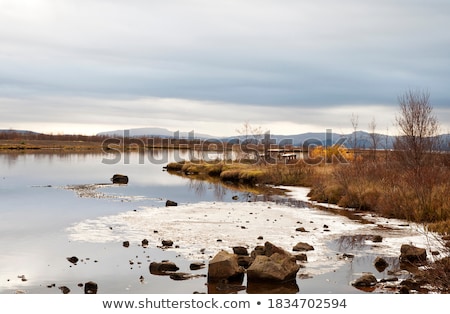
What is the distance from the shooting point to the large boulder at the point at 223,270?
13.6 meters

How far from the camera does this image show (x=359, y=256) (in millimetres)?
16641

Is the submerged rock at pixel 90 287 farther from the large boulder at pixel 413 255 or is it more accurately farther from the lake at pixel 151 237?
the large boulder at pixel 413 255

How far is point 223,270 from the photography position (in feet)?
44.9

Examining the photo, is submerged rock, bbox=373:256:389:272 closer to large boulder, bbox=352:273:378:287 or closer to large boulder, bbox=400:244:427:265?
A: large boulder, bbox=400:244:427:265

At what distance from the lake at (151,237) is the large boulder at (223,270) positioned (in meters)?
0.34

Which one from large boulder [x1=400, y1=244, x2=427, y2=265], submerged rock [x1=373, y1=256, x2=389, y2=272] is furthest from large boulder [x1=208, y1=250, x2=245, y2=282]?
large boulder [x1=400, y1=244, x2=427, y2=265]

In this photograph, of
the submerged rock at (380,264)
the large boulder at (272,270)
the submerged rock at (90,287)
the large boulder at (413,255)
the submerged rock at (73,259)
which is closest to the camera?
the submerged rock at (90,287)

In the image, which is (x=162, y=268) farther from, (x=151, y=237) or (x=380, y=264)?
(x=380, y=264)

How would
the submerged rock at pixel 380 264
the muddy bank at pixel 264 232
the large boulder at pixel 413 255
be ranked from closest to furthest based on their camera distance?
the submerged rock at pixel 380 264 → the large boulder at pixel 413 255 → the muddy bank at pixel 264 232

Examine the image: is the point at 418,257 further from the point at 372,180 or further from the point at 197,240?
the point at 372,180

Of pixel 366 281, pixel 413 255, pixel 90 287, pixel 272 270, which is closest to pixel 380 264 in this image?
pixel 413 255

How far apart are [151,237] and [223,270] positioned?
6166 millimetres

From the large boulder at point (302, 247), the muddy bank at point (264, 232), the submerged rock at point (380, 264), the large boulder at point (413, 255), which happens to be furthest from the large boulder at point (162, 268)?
the large boulder at point (413, 255)

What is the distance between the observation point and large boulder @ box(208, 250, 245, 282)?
13.6 meters
